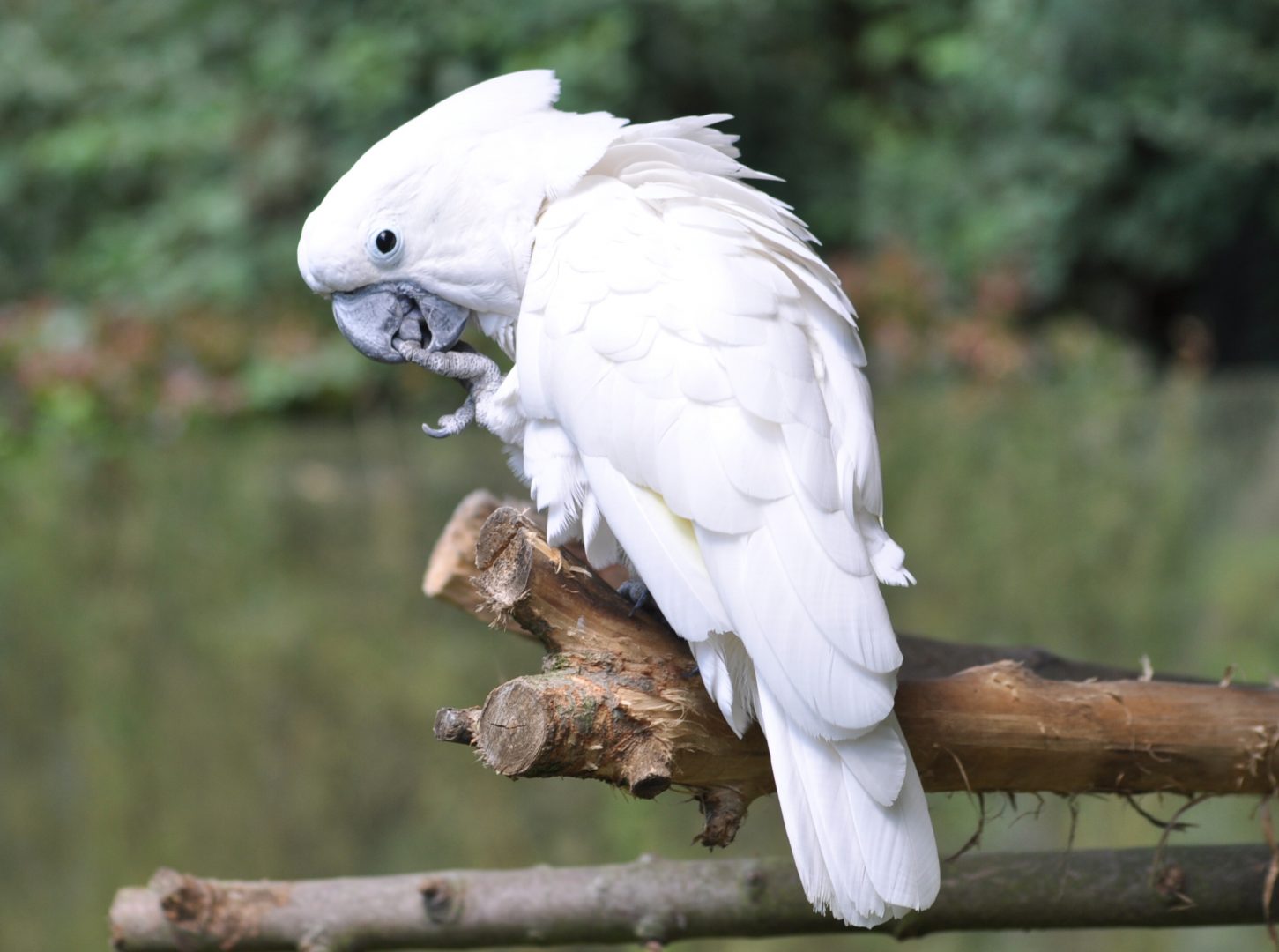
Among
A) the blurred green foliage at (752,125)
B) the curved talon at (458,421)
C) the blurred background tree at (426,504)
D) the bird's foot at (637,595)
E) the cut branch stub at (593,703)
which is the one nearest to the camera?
the cut branch stub at (593,703)

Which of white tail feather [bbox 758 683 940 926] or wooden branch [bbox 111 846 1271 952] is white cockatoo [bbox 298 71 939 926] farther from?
wooden branch [bbox 111 846 1271 952]

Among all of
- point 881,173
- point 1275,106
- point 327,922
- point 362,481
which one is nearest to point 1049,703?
point 327,922

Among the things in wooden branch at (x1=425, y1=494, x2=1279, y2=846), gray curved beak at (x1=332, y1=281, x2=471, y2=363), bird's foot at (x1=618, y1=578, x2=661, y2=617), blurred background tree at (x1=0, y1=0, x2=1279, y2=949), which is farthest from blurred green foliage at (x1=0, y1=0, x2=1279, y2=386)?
bird's foot at (x1=618, y1=578, x2=661, y2=617)

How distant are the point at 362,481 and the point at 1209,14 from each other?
2.74 metres

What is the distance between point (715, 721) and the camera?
1.40m

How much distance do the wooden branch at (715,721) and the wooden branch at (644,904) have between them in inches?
6.7

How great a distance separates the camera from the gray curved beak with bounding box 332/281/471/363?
174cm

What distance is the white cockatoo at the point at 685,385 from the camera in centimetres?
133

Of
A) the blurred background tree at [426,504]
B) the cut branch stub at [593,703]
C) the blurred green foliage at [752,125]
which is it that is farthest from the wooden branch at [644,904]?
the blurred green foliage at [752,125]

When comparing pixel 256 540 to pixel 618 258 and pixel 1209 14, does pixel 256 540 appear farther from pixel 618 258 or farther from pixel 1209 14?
pixel 1209 14

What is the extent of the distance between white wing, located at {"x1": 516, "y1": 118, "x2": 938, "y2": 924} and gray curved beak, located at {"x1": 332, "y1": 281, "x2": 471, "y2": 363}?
20 cm

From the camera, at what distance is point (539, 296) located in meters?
1.55

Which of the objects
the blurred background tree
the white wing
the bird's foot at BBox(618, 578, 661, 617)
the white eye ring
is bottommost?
the blurred background tree

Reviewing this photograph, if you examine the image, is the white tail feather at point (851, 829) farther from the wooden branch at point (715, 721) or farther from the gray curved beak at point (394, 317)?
the gray curved beak at point (394, 317)
